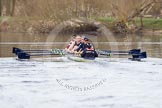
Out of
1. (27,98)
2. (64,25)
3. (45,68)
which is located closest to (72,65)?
(45,68)

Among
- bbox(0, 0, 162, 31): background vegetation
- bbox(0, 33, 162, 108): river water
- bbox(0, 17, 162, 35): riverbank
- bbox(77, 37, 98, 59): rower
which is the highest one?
bbox(0, 0, 162, 31): background vegetation

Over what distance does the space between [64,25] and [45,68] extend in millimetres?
52129

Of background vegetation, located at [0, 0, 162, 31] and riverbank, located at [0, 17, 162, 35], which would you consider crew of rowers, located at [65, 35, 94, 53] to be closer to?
riverbank, located at [0, 17, 162, 35]

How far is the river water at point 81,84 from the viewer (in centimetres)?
1742

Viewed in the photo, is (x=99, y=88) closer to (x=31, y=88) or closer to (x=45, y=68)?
(x=31, y=88)

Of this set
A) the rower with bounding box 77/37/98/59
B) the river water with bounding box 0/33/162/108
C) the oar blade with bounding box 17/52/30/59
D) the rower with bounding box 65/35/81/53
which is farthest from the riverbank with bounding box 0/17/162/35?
the river water with bounding box 0/33/162/108

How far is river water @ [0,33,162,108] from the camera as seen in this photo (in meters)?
17.4

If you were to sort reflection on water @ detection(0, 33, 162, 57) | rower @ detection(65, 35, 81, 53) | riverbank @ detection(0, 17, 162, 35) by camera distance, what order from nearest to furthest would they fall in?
rower @ detection(65, 35, 81, 53)
reflection on water @ detection(0, 33, 162, 57)
riverbank @ detection(0, 17, 162, 35)

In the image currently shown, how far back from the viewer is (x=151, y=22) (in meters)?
81.6

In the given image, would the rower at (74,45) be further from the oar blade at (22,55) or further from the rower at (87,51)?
the oar blade at (22,55)

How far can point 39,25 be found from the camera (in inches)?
3177

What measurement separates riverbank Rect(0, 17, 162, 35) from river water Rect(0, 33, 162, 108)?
47.5 m

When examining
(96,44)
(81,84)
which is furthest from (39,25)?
(81,84)

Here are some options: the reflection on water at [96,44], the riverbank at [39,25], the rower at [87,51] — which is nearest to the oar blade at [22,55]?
the reflection on water at [96,44]
